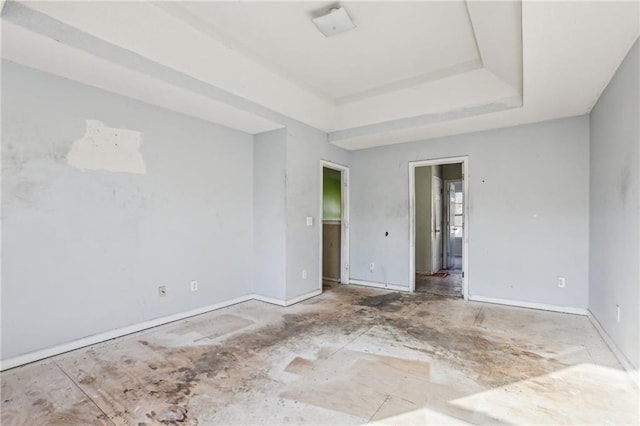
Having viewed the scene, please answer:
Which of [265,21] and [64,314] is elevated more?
[265,21]

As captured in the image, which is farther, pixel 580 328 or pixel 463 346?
pixel 580 328

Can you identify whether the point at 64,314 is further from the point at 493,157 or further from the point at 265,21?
the point at 493,157

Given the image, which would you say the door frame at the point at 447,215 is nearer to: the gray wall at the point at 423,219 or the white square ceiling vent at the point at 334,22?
the gray wall at the point at 423,219

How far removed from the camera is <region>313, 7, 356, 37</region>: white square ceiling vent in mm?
2479

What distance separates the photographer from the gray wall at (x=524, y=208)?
372 centimetres

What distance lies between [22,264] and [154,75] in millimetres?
1837

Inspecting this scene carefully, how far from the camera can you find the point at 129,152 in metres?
3.12

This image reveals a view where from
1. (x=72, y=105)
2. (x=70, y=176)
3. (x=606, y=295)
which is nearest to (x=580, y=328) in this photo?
(x=606, y=295)

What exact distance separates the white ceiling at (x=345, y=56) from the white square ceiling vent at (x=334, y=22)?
72 millimetres

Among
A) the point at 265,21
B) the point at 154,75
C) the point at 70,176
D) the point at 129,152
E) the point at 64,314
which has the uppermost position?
the point at 265,21

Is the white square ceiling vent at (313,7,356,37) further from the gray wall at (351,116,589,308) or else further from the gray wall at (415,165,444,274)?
the gray wall at (415,165,444,274)

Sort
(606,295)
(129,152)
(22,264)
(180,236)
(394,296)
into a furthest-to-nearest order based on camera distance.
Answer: (394,296) < (180,236) < (129,152) < (606,295) < (22,264)

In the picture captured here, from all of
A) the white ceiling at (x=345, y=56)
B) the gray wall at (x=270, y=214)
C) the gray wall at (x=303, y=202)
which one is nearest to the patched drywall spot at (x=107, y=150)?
the white ceiling at (x=345, y=56)

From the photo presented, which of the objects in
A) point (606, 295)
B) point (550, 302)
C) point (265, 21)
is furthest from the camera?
point (550, 302)
